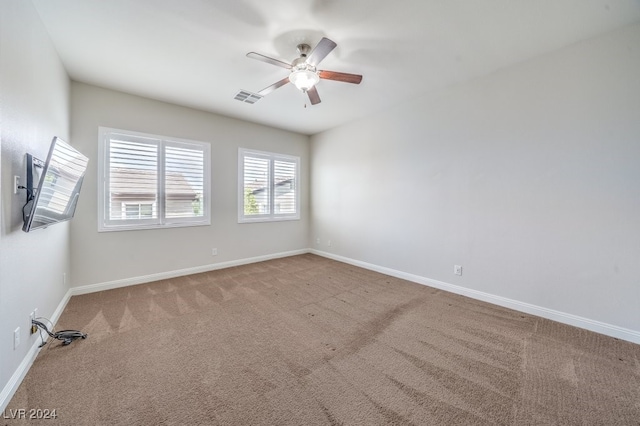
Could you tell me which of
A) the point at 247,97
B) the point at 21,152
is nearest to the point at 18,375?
the point at 21,152

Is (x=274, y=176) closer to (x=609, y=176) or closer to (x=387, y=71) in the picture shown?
(x=387, y=71)

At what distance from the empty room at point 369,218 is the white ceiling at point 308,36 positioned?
24mm

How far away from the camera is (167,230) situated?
412 cm

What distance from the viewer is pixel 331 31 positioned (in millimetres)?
2387

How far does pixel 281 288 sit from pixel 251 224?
1.87 m

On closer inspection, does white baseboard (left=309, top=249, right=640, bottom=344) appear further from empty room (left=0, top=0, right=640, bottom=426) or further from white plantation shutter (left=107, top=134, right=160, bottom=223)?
white plantation shutter (left=107, top=134, right=160, bottom=223)

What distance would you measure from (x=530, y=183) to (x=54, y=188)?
4.67 m

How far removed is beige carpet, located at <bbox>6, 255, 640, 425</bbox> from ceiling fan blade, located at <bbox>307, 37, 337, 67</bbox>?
2632 millimetres

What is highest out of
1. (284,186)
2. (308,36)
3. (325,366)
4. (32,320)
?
(308,36)

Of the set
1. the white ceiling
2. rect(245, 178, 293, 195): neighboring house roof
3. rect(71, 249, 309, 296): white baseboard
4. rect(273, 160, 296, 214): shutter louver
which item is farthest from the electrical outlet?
rect(273, 160, 296, 214): shutter louver

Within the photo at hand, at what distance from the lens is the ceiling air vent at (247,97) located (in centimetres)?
371

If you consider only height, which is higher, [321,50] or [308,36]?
[308,36]

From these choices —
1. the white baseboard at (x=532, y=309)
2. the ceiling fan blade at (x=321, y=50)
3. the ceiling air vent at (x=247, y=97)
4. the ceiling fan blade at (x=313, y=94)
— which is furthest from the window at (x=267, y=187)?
the ceiling fan blade at (x=321, y=50)

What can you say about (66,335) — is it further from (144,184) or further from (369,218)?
(369,218)
